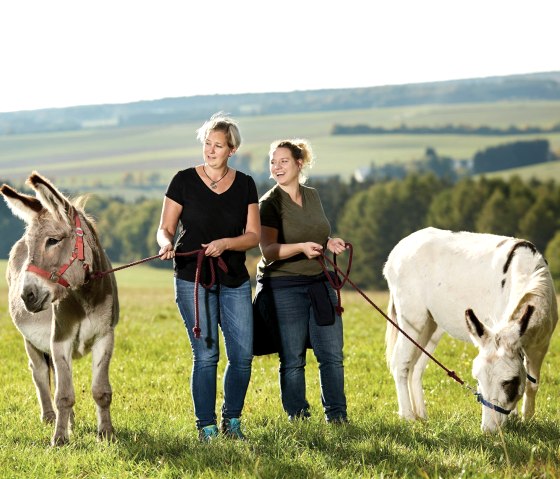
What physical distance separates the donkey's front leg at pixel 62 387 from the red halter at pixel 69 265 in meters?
0.65

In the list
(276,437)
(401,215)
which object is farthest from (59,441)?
(401,215)

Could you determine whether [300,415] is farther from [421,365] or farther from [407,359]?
[421,365]

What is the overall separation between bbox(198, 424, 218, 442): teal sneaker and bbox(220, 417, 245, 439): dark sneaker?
0.12 metres

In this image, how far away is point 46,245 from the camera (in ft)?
20.2

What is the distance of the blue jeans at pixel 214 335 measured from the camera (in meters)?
6.32

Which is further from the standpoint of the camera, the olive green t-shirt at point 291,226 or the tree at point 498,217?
the tree at point 498,217

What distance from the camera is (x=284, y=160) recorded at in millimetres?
6695

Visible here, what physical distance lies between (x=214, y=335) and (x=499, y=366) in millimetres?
2152

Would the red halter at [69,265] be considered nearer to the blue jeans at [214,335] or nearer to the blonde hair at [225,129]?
the blue jeans at [214,335]

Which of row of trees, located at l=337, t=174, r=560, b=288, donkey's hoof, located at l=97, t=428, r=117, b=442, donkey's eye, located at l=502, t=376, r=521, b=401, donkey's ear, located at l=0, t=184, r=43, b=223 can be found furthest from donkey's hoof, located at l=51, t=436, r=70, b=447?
row of trees, located at l=337, t=174, r=560, b=288

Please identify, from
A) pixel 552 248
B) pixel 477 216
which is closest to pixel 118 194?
pixel 477 216

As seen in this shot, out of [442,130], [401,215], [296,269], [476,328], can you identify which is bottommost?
[401,215]

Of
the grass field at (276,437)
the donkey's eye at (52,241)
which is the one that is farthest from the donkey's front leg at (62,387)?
the donkey's eye at (52,241)

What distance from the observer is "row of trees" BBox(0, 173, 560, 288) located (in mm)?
66438
